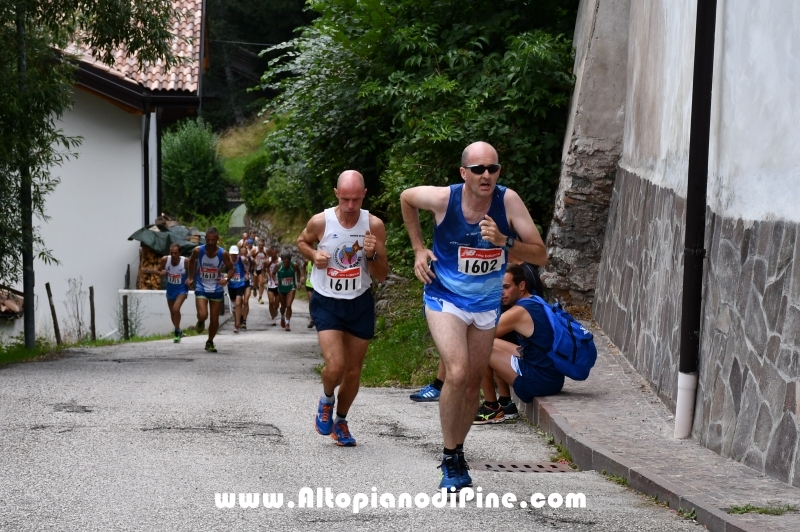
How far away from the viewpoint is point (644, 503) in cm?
611

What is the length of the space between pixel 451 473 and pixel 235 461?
165 cm

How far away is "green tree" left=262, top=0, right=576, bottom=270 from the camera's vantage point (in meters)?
15.2

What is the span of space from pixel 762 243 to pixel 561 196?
7473mm

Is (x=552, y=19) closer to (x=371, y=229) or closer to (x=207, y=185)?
(x=371, y=229)

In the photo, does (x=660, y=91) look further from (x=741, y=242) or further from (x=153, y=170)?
(x=153, y=170)

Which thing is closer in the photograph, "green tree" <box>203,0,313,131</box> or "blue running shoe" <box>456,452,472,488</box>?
"blue running shoe" <box>456,452,472,488</box>

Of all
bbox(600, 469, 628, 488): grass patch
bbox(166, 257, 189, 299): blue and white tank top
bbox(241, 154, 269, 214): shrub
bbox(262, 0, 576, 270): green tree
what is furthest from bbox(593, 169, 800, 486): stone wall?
bbox(241, 154, 269, 214): shrub

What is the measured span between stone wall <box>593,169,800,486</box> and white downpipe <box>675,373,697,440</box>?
7 cm

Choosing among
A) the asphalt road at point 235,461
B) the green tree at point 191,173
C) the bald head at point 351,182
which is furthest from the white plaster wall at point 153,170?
the bald head at point 351,182

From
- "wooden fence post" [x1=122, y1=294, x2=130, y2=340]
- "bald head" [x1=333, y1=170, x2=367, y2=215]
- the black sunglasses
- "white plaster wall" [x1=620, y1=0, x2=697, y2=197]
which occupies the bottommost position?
"wooden fence post" [x1=122, y1=294, x2=130, y2=340]

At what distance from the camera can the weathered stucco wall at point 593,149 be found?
13.8 m

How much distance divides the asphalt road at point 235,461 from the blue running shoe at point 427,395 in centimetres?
20

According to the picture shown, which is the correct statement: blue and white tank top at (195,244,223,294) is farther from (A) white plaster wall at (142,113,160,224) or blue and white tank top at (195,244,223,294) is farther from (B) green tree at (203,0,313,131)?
(B) green tree at (203,0,313,131)

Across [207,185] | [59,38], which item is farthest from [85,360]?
[207,185]
